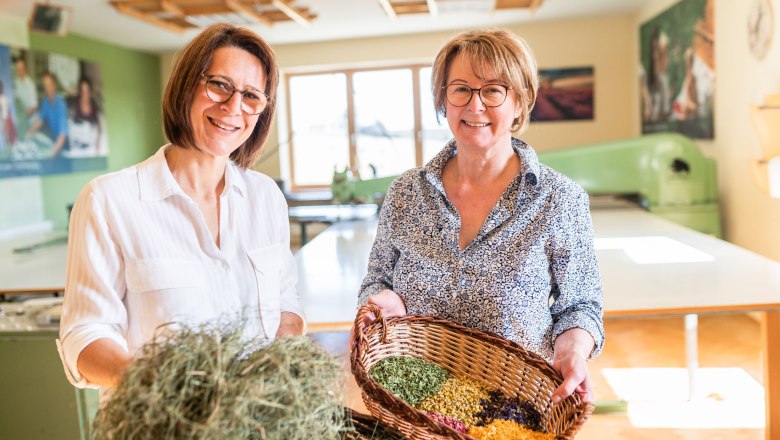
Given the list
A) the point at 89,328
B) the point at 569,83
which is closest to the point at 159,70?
the point at 569,83

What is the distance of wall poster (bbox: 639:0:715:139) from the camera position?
5.11 metres

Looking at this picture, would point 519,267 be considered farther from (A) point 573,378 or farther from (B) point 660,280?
(B) point 660,280

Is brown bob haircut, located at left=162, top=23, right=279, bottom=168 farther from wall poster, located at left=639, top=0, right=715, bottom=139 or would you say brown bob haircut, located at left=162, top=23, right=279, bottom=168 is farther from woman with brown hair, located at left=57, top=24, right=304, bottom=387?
wall poster, located at left=639, top=0, right=715, bottom=139

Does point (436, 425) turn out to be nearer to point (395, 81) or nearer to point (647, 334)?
point (647, 334)

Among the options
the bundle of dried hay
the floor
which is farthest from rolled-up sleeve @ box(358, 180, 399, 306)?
the floor

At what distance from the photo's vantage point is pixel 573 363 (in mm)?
1176

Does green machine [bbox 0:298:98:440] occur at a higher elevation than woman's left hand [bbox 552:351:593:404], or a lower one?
lower

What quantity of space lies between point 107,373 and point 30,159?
6.55 metres

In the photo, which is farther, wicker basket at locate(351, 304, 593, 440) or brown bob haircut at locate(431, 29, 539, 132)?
brown bob haircut at locate(431, 29, 539, 132)

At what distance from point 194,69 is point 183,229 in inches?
10.6

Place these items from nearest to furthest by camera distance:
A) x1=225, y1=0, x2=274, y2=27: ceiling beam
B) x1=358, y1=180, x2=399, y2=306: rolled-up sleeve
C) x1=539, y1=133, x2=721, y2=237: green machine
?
x1=358, y1=180, x2=399, y2=306: rolled-up sleeve → x1=539, y1=133, x2=721, y2=237: green machine → x1=225, y1=0, x2=274, y2=27: ceiling beam

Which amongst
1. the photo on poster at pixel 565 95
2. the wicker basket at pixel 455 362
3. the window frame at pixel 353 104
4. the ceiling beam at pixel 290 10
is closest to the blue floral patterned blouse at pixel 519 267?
the wicker basket at pixel 455 362

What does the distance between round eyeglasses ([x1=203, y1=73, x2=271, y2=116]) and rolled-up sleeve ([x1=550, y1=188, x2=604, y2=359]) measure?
2.09ft

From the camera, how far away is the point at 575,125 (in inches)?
299
